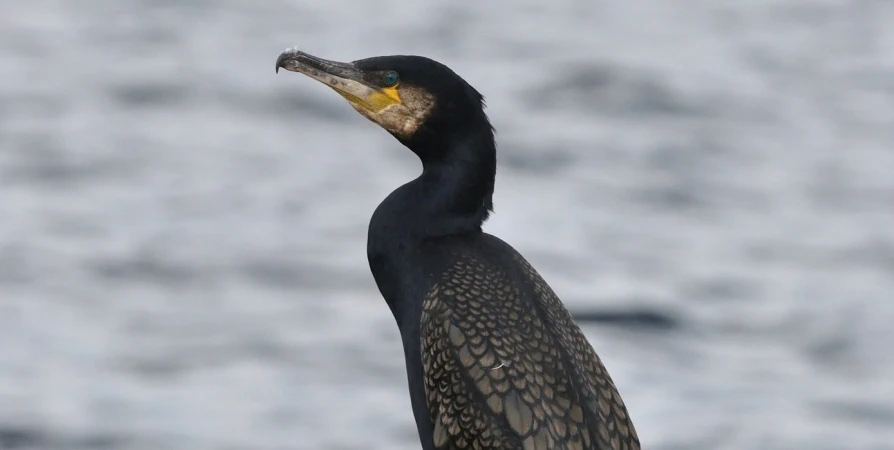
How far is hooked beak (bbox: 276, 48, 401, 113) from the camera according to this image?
7031 mm

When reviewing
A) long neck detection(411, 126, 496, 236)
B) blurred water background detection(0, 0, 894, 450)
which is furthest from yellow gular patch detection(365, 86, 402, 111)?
blurred water background detection(0, 0, 894, 450)

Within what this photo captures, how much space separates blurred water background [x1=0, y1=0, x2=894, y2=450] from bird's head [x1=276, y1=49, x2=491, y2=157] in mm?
6639

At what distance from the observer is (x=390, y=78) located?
6988 millimetres

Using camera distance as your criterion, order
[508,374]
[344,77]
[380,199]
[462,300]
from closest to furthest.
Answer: [508,374]
[462,300]
[344,77]
[380,199]

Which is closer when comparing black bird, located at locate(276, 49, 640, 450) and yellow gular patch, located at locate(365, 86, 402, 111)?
black bird, located at locate(276, 49, 640, 450)

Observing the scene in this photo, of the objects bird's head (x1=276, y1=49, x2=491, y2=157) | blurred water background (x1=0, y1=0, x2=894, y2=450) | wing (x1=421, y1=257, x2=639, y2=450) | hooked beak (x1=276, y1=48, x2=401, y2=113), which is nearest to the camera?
wing (x1=421, y1=257, x2=639, y2=450)

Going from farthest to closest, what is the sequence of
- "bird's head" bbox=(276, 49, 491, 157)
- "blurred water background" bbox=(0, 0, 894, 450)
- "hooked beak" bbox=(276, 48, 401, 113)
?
"blurred water background" bbox=(0, 0, 894, 450) → "hooked beak" bbox=(276, 48, 401, 113) → "bird's head" bbox=(276, 49, 491, 157)

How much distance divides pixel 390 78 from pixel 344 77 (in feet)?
0.77

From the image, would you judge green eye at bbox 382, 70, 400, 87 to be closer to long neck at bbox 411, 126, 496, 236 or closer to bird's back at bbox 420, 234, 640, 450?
long neck at bbox 411, 126, 496, 236

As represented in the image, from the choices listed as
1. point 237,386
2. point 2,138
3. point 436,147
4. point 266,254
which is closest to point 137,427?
point 237,386

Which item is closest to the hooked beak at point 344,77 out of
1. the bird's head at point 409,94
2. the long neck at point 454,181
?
the bird's head at point 409,94

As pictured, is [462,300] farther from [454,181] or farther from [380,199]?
[380,199]

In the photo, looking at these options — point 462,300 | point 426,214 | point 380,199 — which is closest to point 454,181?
point 426,214

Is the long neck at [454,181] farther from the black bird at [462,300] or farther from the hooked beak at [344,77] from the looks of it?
the hooked beak at [344,77]
